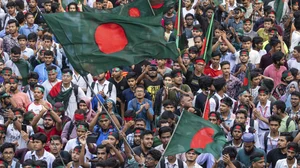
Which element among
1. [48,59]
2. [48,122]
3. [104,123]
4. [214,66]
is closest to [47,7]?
[48,59]

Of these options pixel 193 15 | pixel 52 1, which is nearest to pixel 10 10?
pixel 52 1

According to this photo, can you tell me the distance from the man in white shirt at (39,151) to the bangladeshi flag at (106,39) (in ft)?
12.1

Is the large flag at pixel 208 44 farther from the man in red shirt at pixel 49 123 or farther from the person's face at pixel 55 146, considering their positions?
the person's face at pixel 55 146

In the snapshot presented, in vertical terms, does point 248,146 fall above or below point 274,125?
below

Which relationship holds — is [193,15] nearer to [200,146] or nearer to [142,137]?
[142,137]

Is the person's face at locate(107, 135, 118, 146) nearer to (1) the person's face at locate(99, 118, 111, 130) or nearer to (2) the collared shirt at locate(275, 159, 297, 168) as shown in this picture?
(1) the person's face at locate(99, 118, 111, 130)

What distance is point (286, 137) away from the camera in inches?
1011

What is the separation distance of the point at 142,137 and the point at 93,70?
133 inches

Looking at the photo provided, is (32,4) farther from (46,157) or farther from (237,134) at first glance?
(237,134)

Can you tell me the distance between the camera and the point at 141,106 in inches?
1093

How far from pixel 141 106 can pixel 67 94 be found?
141cm

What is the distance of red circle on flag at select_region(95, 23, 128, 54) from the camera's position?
896 inches

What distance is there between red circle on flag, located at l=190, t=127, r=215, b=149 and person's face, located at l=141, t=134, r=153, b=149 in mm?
2718

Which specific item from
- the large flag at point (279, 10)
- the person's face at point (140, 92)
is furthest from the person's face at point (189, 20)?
the person's face at point (140, 92)
